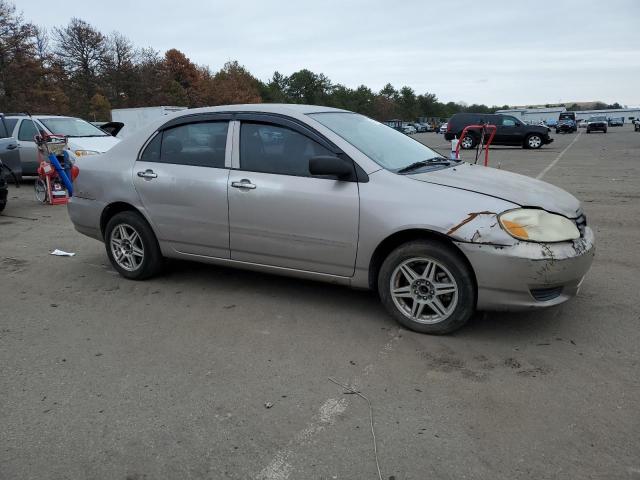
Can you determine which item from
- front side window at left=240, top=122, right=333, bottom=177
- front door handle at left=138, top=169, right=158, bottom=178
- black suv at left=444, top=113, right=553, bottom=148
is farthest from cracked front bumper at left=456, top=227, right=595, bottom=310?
→ black suv at left=444, top=113, right=553, bottom=148

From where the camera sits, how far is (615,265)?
545 cm

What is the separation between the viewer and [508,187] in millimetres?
3980

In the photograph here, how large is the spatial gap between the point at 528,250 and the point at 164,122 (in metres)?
3.52

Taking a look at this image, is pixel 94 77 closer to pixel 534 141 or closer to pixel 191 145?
pixel 534 141

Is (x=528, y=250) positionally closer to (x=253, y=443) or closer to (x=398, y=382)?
(x=398, y=382)

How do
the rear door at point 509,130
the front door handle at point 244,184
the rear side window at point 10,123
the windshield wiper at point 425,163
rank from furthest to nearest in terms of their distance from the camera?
the rear door at point 509,130 < the rear side window at point 10,123 < the front door handle at point 244,184 < the windshield wiper at point 425,163

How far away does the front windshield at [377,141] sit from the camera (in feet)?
13.9

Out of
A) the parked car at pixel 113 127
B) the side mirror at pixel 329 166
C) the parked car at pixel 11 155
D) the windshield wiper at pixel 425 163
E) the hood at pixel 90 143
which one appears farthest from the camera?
the parked car at pixel 113 127

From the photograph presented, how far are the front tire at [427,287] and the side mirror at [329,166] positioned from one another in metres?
0.71

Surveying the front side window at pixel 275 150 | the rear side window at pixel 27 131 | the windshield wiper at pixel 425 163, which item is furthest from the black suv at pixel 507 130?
the front side window at pixel 275 150

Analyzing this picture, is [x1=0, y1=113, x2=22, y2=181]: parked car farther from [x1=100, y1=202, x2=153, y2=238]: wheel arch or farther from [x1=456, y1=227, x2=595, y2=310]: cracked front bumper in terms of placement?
[x1=456, y1=227, x2=595, y2=310]: cracked front bumper

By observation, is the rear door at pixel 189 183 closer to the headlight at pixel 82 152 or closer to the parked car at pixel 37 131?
the headlight at pixel 82 152

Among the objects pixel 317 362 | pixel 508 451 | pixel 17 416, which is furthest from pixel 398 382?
pixel 17 416

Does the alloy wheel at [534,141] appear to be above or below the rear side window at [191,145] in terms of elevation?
below
